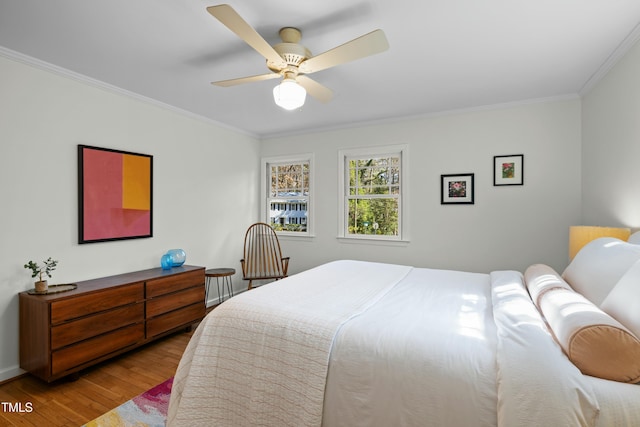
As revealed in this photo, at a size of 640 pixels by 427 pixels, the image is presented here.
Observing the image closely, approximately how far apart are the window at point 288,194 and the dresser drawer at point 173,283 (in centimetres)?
169

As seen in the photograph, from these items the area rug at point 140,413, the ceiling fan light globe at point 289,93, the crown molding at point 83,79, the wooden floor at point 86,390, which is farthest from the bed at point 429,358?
the crown molding at point 83,79

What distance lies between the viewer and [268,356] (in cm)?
150

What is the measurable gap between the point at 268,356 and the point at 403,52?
7.53 ft

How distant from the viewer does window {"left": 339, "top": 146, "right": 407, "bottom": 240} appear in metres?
4.16

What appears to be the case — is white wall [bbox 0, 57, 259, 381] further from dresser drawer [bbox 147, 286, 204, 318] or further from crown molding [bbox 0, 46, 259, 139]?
dresser drawer [bbox 147, 286, 204, 318]

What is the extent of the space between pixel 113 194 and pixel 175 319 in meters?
1.40

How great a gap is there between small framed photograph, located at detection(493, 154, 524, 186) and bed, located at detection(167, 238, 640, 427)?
1.78 meters

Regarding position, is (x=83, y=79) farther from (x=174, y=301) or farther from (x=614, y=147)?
(x=614, y=147)

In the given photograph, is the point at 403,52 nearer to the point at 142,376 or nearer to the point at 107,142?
the point at 107,142

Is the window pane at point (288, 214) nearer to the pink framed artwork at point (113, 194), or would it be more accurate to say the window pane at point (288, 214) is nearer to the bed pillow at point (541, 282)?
the pink framed artwork at point (113, 194)

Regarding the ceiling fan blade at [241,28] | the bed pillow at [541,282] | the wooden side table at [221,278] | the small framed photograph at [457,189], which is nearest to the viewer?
the ceiling fan blade at [241,28]

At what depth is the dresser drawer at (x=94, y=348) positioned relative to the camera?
2299mm

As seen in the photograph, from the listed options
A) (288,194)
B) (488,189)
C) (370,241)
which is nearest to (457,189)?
(488,189)

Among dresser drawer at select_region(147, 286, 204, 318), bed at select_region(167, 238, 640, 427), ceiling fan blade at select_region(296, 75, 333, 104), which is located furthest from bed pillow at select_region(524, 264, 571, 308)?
dresser drawer at select_region(147, 286, 204, 318)
